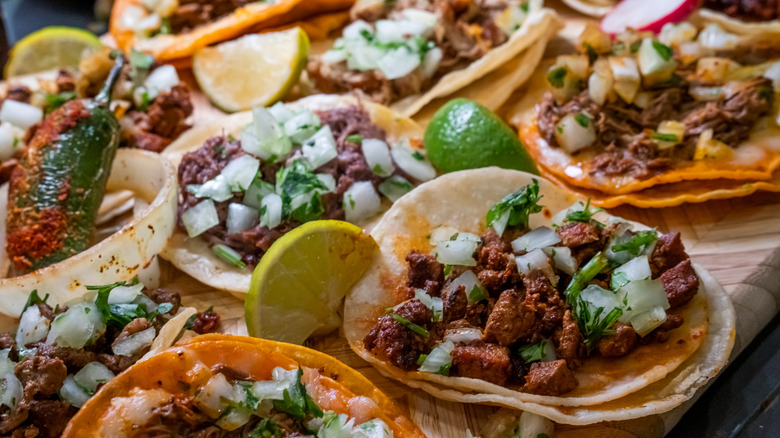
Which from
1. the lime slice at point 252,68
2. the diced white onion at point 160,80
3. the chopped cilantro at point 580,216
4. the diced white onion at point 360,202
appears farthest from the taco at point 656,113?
the diced white onion at point 160,80

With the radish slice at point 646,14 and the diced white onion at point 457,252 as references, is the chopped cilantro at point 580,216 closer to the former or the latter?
the diced white onion at point 457,252

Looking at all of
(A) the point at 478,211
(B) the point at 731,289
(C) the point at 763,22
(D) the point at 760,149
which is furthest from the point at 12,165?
(C) the point at 763,22

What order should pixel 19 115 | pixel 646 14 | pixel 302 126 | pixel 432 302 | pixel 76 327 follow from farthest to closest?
pixel 646 14
pixel 19 115
pixel 302 126
pixel 432 302
pixel 76 327

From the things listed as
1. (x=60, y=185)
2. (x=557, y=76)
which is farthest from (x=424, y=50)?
(x=60, y=185)

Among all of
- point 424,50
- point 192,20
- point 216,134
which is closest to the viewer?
point 216,134

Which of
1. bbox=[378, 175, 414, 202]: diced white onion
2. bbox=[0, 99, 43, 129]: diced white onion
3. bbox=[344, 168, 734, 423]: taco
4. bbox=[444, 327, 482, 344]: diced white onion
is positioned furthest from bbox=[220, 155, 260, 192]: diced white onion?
bbox=[0, 99, 43, 129]: diced white onion

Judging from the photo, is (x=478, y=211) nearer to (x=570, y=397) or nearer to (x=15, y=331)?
(x=570, y=397)

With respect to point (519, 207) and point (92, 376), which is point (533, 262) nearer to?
point (519, 207)
